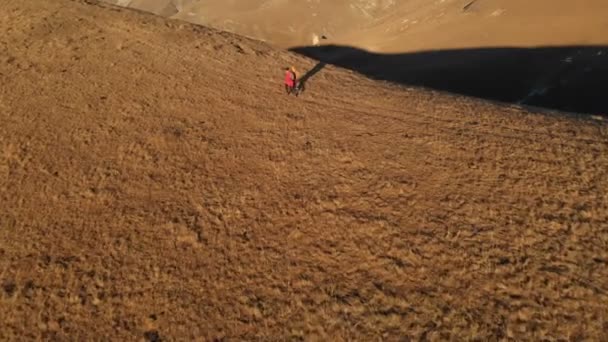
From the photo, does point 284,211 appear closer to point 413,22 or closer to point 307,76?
point 307,76

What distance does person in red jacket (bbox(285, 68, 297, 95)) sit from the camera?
20.1m

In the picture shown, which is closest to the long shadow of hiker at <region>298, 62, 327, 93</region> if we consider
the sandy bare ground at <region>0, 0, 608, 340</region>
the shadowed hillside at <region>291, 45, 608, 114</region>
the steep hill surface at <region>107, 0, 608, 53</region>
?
the sandy bare ground at <region>0, 0, 608, 340</region>

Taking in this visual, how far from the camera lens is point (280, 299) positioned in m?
11.6

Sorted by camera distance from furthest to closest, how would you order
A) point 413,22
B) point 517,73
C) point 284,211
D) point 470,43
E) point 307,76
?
point 413,22 < point 470,43 < point 517,73 < point 307,76 < point 284,211

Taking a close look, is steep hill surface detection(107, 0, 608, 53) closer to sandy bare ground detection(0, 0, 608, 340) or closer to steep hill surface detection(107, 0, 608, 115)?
steep hill surface detection(107, 0, 608, 115)

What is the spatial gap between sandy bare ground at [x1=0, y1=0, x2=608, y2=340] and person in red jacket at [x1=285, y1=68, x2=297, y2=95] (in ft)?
1.70

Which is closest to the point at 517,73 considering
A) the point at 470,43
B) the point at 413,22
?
the point at 470,43

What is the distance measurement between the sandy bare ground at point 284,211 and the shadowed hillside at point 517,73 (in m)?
7.95

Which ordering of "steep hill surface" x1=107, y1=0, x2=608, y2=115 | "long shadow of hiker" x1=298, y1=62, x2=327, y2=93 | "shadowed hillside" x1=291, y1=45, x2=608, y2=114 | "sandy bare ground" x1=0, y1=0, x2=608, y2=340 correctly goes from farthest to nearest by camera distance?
"steep hill surface" x1=107, y1=0, x2=608, y2=115 < "shadowed hillside" x1=291, y1=45, x2=608, y2=114 < "long shadow of hiker" x1=298, y1=62, x2=327, y2=93 < "sandy bare ground" x1=0, y1=0, x2=608, y2=340

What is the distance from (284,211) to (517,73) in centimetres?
2341

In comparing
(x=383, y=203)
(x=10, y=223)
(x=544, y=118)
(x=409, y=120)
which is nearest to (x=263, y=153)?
(x=383, y=203)

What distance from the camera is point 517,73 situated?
97.0 feet

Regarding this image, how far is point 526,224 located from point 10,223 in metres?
16.8

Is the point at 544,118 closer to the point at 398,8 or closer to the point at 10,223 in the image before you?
the point at 10,223
